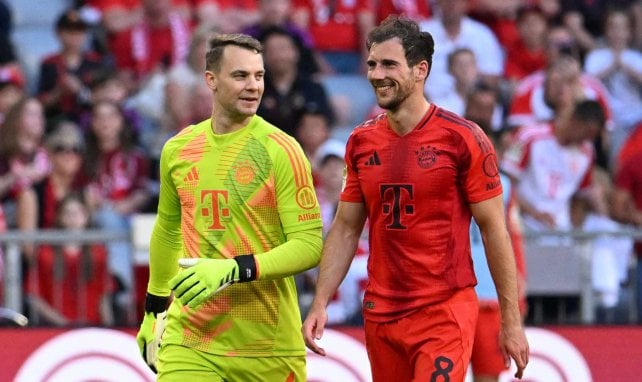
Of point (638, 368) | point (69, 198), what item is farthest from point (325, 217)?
point (638, 368)

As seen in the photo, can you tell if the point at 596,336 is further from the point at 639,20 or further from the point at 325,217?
the point at 639,20

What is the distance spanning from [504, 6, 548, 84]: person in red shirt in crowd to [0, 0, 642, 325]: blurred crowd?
0.01 m

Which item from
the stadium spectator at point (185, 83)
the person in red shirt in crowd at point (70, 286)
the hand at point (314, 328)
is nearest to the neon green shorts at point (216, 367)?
the hand at point (314, 328)

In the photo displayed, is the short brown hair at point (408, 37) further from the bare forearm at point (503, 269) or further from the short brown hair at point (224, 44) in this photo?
the bare forearm at point (503, 269)

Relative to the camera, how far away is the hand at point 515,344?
619 centimetres

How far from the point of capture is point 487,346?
820 centimetres

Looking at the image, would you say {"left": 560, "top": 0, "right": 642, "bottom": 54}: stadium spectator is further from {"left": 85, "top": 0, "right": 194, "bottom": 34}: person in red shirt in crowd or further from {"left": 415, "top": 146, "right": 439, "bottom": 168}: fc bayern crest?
{"left": 415, "top": 146, "right": 439, "bottom": 168}: fc bayern crest

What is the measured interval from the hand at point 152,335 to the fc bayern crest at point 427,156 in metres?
1.63

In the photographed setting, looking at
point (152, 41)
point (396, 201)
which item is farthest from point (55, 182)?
point (396, 201)

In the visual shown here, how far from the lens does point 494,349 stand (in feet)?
26.9

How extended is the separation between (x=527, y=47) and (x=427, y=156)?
7.27m

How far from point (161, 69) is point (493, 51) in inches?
130

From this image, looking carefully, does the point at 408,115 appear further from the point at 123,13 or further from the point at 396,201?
the point at 123,13

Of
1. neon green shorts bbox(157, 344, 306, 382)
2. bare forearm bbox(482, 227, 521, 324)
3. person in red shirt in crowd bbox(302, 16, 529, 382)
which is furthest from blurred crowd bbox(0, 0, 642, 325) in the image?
bare forearm bbox(482, 227, 521, 324)
